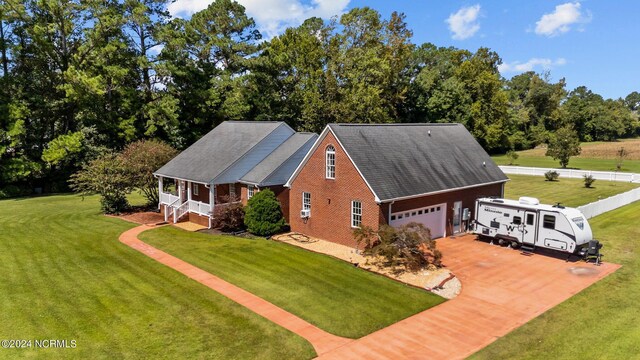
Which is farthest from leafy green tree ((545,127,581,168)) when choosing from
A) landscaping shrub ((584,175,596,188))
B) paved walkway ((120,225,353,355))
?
paved walkway ((120,225,353,355))

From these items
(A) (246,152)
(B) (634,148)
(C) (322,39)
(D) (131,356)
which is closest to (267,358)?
(D) (131,356)

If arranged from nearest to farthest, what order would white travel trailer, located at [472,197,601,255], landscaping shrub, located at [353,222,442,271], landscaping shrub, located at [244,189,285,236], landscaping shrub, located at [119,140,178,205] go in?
landscaping shrub, located at [353,222,442,271]
white travel trailer, located at [472,197,601,255]
landscaping shrub, located at [244,189,285,236]
landscaping shrub, located at [119,140,178,205]

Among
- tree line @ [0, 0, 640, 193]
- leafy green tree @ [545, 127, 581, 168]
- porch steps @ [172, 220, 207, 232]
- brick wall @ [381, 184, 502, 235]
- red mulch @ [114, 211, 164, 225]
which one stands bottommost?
porch steps @ [172, 220, 207, 232]

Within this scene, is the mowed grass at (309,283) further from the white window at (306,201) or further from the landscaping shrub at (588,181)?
the landscaping shrub at (588,181)

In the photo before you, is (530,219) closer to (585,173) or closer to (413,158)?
(413,158)

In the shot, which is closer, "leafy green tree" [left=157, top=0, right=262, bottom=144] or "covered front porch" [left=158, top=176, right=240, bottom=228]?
"covered front porch" [left=158, top=176, right=240, bottom=228]

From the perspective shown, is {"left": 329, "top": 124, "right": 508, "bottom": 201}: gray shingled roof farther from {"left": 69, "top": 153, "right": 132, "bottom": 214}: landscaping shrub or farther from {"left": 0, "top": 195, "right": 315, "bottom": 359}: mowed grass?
{"left": 69, "top": 153, "right": 132, "bottom": 214}: landscaping shrub
